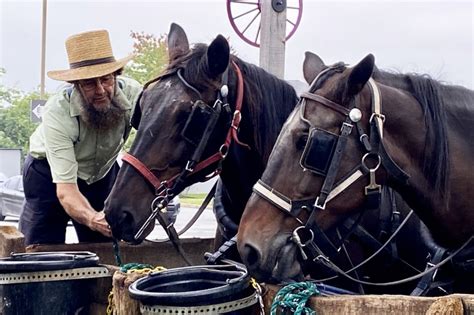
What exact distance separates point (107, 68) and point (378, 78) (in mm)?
1598

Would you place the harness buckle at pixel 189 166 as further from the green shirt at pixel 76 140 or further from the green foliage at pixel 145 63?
the green foliage at pixel 145 63

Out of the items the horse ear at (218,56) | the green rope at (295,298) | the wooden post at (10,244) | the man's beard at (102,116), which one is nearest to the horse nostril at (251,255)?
the green rope at (295,298)

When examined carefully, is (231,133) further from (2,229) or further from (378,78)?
(2,229)

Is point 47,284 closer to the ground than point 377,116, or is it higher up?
closer to the ground

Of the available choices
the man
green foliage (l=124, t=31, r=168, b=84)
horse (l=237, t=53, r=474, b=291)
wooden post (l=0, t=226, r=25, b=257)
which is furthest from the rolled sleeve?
green foliage (l=124, t=31, r=168, b=84)

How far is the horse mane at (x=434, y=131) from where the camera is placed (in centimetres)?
238

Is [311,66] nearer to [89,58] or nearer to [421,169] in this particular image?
[421,169]

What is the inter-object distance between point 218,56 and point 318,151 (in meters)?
0.90

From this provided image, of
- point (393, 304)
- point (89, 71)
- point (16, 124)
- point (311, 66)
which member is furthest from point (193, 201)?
point (393, 304)

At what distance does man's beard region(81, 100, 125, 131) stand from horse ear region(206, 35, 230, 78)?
0.86 m

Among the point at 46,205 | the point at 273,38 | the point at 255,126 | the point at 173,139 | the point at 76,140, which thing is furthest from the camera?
the point at 273,38

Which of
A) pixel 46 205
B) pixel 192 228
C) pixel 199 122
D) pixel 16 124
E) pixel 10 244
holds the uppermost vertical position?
pixel 199 122

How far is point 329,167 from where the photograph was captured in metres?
2.20

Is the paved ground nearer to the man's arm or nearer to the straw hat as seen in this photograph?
the straw hat
